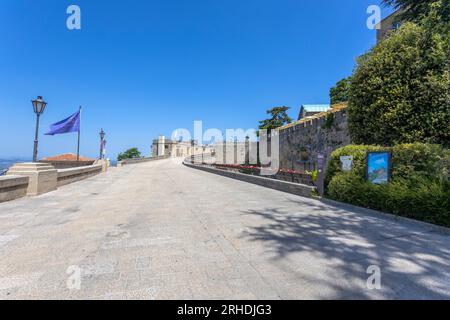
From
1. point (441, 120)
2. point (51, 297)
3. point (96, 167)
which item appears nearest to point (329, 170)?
point (441, 120)

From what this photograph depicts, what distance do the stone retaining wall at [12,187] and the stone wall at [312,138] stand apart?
45.0 ft

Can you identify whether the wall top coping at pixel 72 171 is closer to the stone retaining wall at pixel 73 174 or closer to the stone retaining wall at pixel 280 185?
the stone retaining wall at pixel 73 174

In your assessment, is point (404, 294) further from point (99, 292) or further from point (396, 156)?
point (396, 156)

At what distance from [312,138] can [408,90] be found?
25.3 ft

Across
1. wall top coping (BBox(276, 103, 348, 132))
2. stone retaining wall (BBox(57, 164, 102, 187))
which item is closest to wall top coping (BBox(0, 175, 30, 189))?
stone retaining wall (BBox(57, 164, 102, 187))

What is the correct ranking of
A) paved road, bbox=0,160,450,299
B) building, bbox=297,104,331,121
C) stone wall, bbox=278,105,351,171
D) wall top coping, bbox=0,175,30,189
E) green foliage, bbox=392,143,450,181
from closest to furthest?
paved road, bbox=0,160,450,299, green foliage, bbox=392,143,450,181, wall top coping, bbox=0,175,30,189, stone wall, bbox=278,105,351,171, building, bbox=297,104,331,121

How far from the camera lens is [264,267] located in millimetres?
3145

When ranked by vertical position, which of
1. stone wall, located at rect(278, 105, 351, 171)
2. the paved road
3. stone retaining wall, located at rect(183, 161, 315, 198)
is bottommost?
the paved road

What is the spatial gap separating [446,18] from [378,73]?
9.16 feet

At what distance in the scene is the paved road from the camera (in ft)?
8.52

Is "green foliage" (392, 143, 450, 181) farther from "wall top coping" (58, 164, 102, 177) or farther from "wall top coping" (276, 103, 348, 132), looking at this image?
"wall top coping" (58, 164, 102, 177)

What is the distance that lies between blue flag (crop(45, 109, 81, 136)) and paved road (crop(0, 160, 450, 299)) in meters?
9.17

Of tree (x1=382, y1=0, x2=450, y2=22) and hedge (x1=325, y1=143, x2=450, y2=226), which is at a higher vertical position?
tree (x1=382, y1=0, x2=450, y2=22)
